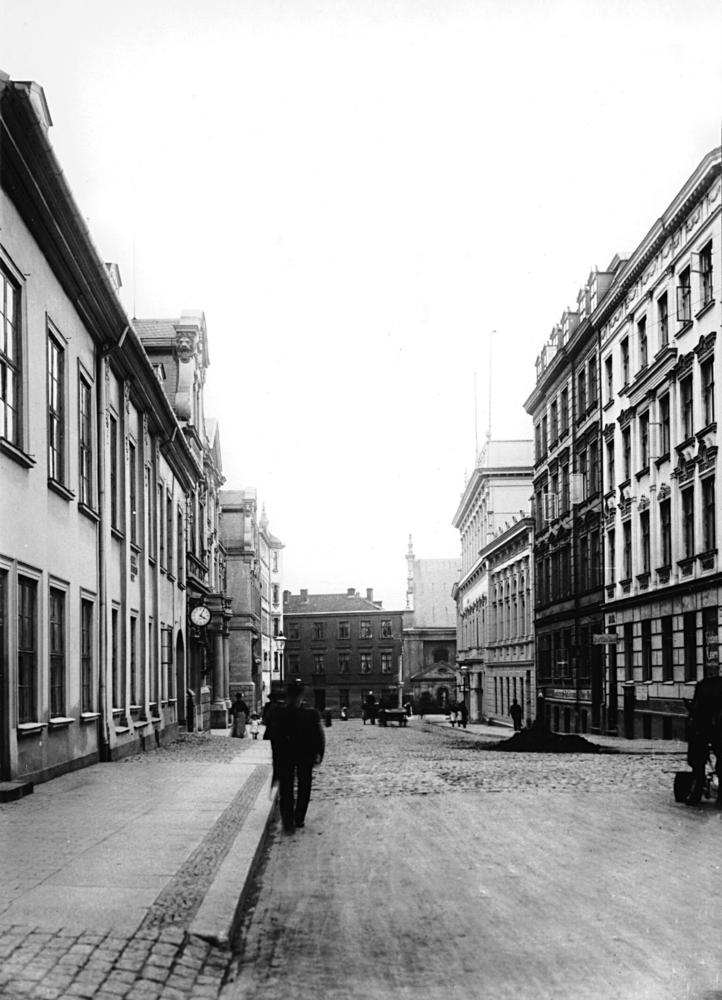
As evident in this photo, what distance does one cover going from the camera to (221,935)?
6.50 metres

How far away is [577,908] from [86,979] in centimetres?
336

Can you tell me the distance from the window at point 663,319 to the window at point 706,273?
2933 millimetres

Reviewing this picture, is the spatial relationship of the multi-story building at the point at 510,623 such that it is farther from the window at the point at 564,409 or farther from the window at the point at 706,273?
the window at the point at 706,273

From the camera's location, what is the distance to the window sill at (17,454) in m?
13.5

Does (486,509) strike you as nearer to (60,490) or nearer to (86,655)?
(86,655)

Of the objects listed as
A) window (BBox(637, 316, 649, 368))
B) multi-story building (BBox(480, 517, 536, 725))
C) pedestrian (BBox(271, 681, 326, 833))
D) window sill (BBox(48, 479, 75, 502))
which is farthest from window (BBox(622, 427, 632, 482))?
pedestrian (BBox(271, 681, 326, 833))

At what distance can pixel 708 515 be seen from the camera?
1179 inches

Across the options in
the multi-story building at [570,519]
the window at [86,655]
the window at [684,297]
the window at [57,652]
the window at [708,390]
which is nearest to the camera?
the window at [57,652]

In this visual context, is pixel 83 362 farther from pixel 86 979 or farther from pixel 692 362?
pixel 692 362

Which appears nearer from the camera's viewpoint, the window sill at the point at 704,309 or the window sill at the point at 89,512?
the window sill at the point at 89,512

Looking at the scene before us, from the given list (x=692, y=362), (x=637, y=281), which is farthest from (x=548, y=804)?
(x=637, y=281)

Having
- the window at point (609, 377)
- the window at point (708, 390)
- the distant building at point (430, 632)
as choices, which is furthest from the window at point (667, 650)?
the distant building at point (430, 632)

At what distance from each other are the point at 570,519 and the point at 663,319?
46.1 ft

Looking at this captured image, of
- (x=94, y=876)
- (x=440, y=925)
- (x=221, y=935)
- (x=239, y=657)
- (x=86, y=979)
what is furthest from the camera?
(x=239, y=657)
